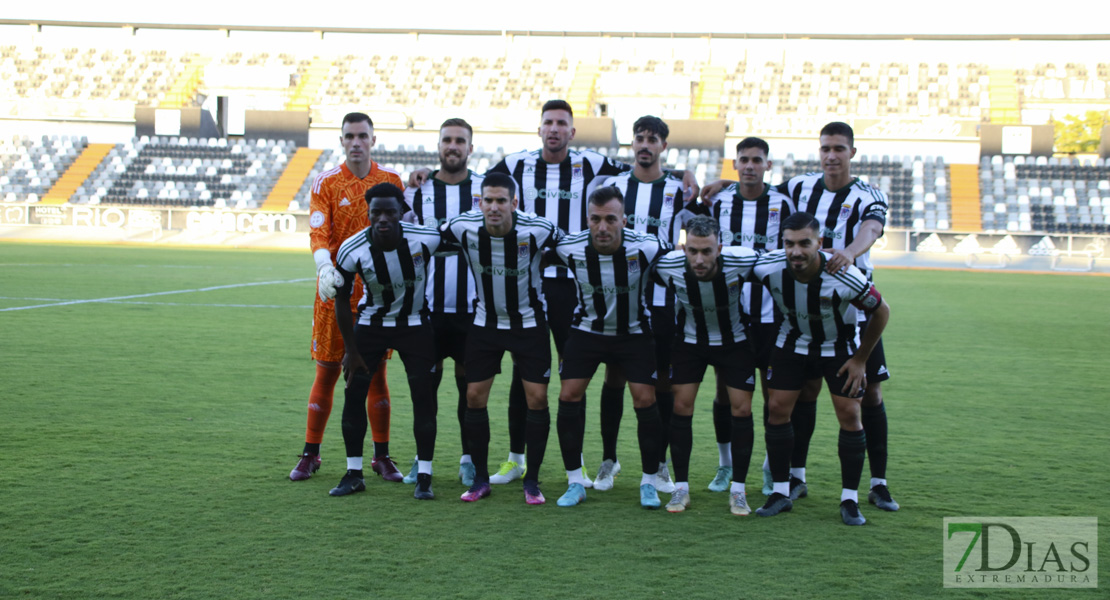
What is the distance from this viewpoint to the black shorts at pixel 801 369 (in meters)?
4.45

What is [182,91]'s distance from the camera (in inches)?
1617

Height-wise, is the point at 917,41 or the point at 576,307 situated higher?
the point at 917,41

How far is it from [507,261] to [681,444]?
3.76ft

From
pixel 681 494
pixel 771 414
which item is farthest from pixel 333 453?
pixel 771 414

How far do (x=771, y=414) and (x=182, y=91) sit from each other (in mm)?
40837

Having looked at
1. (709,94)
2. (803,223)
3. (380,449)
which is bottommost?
(380,449)

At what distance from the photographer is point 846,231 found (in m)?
4.84

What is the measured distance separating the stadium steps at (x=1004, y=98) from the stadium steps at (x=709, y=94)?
1018cm

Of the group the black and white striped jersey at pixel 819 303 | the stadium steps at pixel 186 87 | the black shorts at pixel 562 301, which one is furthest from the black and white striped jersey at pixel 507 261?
the stadium steps at pixel 186 87

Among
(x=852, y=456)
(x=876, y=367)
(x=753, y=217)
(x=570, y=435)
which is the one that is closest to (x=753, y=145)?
(x=753, y=217)

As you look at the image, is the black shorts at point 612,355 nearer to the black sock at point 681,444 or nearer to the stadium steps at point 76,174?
the black sock at point 681,444

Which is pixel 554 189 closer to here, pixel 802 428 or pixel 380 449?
pixel 380 449

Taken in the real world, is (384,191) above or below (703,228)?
above

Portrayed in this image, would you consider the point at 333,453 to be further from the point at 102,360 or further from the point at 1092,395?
the point at 1092,395
